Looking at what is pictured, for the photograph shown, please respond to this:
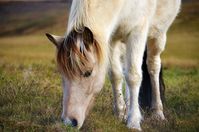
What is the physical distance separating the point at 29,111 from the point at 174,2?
2443 mm

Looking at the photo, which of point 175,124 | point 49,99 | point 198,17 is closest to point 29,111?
point 49,99

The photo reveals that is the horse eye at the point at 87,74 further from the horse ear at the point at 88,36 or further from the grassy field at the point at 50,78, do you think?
the grassy field at the point at 50,78

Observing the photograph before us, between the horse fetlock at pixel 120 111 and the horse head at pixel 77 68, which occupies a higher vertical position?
the horse head at pixel 77 68

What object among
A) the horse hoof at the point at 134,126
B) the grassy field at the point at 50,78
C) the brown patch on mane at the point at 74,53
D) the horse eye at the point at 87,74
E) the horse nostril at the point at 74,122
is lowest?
the grassy field at the point at 50,78

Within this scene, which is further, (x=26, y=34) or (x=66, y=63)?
(x=26, y=34)

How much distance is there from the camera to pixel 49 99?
247 inches

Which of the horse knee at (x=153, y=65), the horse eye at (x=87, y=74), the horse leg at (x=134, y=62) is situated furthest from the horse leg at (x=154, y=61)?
the horse eye at (x=87, y=74)

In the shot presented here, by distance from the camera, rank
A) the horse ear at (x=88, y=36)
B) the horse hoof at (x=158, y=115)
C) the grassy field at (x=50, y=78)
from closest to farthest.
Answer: the horse ear at (x=88, y=36) → the grassy field at (x=50, y=78) → the horse hoof at (x=158, y=115)

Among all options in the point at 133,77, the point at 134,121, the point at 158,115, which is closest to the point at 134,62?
the point at 133,77

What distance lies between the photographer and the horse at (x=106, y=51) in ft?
15.1

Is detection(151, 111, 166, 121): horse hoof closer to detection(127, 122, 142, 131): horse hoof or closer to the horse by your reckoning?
the horse

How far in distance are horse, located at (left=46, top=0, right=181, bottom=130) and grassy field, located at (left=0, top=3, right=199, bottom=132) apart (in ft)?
0.63

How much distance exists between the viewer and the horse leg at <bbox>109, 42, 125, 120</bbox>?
596 centimetres

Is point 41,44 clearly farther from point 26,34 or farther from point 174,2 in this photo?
point 174,2
